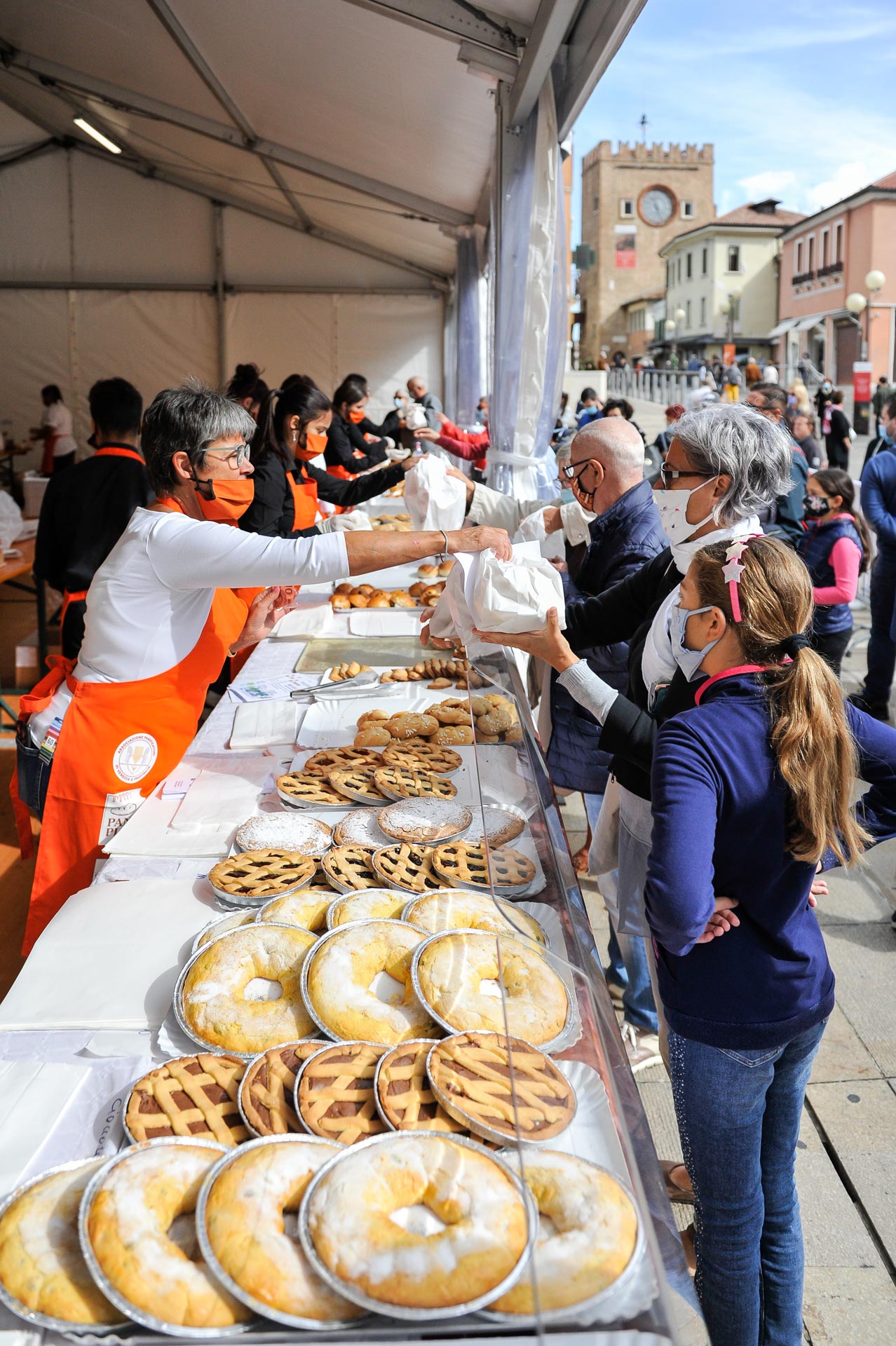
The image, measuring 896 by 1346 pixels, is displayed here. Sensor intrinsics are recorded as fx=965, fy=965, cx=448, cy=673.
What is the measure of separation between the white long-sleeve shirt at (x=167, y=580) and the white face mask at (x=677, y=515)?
0.75 meters

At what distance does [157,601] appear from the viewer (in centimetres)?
237

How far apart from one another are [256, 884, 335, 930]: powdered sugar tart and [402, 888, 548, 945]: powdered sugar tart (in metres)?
0.16

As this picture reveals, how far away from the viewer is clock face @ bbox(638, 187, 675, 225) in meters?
70.4

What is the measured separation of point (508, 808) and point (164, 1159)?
0.93 meters

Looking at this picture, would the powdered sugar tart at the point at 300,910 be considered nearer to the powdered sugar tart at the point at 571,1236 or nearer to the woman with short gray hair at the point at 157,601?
the powdered sugar tart at the point at 571,1236

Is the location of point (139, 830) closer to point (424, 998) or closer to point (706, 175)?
point (424, 998)

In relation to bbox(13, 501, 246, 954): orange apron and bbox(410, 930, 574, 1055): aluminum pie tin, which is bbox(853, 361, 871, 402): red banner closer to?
bbox(13, 501, 246, 954): orange apron

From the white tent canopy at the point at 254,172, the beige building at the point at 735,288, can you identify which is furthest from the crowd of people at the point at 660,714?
the beige building at the point at 735,288

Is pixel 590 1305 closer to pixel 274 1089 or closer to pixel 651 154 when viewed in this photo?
pixel 274 1089

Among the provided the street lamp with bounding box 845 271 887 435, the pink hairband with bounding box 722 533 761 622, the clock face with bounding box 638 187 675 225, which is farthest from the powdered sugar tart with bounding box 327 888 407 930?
Answer: the clock face with bounding box 638 187 675 225

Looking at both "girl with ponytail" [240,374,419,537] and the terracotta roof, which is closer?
"girl with ponytail" [240,374,419,537]

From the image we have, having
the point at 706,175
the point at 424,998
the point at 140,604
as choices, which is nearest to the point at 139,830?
the point at 140,604

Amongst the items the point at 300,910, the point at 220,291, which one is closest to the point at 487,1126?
the point at 300,910

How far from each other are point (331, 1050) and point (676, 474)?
1480 millimetres
